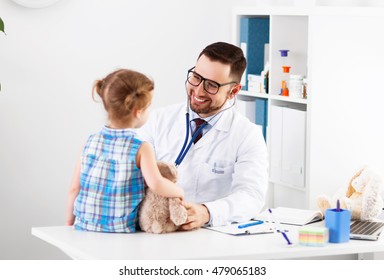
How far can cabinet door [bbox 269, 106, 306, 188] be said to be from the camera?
332cm

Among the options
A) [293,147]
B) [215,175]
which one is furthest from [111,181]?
[293,147]

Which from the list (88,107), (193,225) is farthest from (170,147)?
(88,107)

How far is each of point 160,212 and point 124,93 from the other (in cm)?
37

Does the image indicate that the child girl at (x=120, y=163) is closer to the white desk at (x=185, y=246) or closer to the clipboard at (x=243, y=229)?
the white desk at (x=185, y=246)

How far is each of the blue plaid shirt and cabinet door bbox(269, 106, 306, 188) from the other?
1.21 m

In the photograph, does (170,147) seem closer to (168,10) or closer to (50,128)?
(50,128)

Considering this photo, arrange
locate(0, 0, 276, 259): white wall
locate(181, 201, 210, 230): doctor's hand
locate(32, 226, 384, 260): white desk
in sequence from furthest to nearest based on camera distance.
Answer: locate(0, 0, 276, 259): white wall < locate(181, 201, 210, 230): doctor's hand < locate(32, 226, 384, 260): white desk

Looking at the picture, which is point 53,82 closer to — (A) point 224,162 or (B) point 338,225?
(A) point 224,162

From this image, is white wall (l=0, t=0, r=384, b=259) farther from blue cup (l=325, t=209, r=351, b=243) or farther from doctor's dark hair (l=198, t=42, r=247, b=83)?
blue cup (l=325, t=209, r=351, b=243)

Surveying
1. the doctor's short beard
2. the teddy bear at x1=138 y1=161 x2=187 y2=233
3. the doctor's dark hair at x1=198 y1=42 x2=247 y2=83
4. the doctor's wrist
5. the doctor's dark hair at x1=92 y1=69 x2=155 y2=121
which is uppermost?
the doctor's dark hair at x1=198 y1=42 x2=247 y2=83

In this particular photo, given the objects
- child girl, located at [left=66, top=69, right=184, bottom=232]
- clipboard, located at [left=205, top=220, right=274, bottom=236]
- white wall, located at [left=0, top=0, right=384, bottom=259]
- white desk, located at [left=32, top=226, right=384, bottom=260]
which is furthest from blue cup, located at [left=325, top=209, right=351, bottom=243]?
white wall, located at [left=0, top=0, right=384, bottom=259]

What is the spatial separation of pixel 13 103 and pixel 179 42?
93 cm

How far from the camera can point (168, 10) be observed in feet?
13.1

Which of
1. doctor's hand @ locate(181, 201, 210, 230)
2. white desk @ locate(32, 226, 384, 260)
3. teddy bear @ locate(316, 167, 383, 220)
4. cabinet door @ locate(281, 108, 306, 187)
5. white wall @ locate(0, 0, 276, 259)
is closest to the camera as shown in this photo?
white desk @ locate(32, 226, 384, 260)
